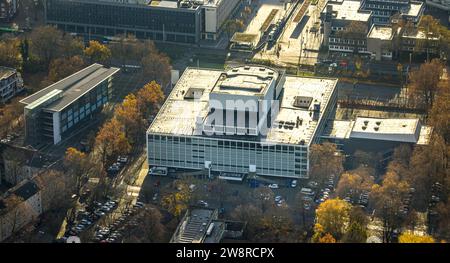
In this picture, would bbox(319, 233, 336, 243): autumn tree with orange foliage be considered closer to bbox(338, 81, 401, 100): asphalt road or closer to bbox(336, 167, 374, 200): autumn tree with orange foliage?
bbox(336, 167, 374, 200): autumn tree with orange foliage

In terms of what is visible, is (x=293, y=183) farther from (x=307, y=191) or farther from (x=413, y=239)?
(x=413, y=239)

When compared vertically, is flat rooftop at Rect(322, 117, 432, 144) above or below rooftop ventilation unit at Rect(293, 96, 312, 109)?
below

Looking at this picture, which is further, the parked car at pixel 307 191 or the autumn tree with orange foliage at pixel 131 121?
the autumn tree with orange foliage at pixel 131 121

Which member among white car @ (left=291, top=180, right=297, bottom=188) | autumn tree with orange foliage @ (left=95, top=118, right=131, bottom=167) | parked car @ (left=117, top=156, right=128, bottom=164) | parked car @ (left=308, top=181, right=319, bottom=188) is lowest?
white car @ (left=291, top=180, right=297, bottom=188)

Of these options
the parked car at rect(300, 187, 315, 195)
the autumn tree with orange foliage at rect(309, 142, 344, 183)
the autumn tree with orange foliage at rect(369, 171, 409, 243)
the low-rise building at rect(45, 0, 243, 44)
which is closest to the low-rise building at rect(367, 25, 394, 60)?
the low-rise building at rect(45, 0, 243, 44)

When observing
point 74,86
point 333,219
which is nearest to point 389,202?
point 333,219

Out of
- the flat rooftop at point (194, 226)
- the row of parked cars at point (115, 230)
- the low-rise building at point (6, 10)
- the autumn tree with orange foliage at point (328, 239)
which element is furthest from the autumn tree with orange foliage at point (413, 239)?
the low-rise building at point (6, 10)

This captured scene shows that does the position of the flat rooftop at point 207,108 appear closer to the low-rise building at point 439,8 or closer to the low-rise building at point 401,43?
the low-rise building at point 401,43
